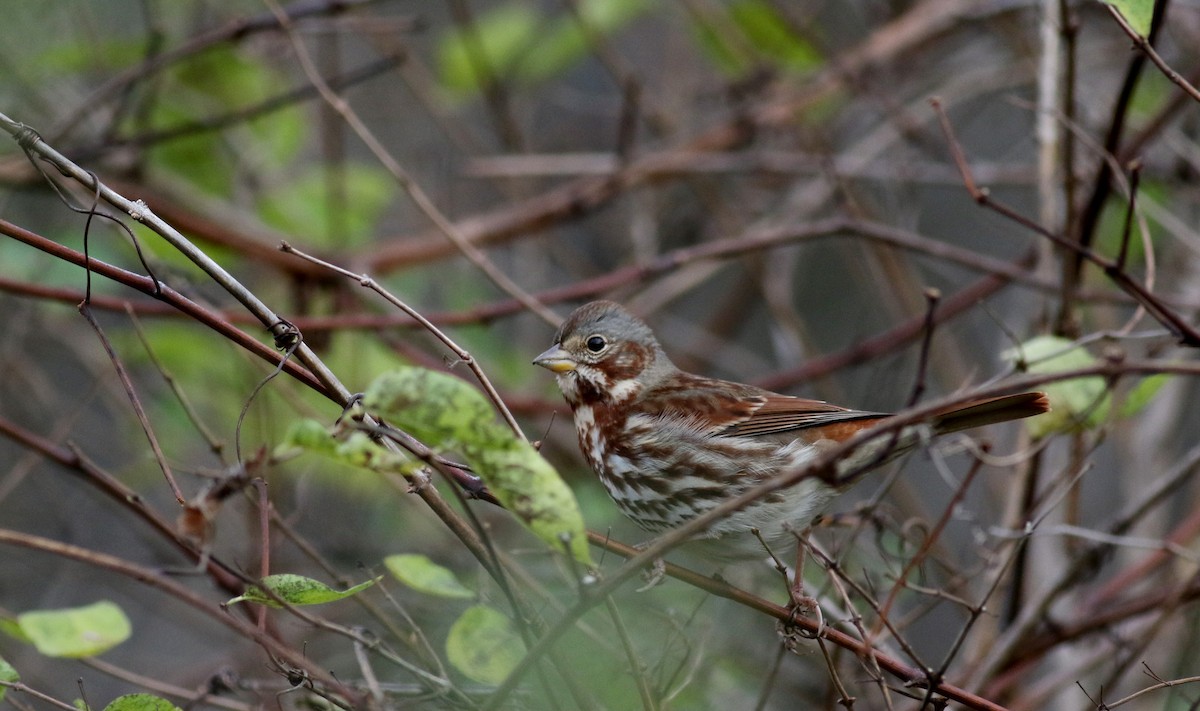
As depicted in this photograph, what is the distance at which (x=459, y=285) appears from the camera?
265 inches

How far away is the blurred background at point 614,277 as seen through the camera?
158 inches

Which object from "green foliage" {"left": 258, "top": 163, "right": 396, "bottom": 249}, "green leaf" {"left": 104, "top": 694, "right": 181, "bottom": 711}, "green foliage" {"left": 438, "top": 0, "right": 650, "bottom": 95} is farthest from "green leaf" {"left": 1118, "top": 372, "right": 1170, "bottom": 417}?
"green foliage" {"left": 258, "top": 163, "right": 396, "bottom": 249}

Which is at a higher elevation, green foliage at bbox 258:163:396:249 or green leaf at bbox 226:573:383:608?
green foliage at bbox 258:163:396:249

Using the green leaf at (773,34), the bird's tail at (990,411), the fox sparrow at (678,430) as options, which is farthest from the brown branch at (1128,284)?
the green leaf at (773,34)

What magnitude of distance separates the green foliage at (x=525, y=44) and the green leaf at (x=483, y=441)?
4.42m

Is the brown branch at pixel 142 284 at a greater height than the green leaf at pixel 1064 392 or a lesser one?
lesser

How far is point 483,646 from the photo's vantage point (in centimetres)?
273

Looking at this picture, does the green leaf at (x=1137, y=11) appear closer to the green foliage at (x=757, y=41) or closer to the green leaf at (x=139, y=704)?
the green leaf at (x=139, y=704)

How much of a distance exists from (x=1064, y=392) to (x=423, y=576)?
1804mm

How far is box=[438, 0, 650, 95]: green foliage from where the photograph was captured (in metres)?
6.13

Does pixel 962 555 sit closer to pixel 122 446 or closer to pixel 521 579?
pixel 521 579

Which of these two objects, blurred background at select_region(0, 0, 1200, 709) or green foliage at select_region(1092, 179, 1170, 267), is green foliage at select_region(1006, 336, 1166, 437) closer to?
blurred background at select_region(0, 0, 1200, 709)

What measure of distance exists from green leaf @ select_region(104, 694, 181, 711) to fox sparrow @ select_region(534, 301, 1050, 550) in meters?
1.63

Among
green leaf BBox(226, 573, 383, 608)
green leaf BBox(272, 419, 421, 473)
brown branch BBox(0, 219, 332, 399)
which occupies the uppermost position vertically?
brown branch BBox(0, 219, 332, 399)
